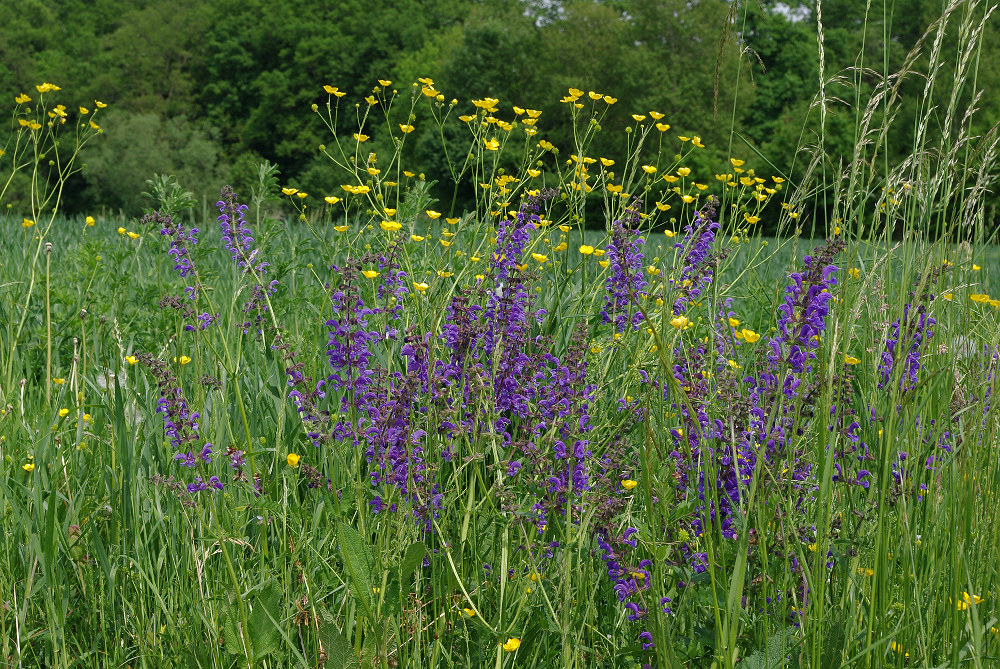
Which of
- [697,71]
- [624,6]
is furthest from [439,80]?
[697,71]

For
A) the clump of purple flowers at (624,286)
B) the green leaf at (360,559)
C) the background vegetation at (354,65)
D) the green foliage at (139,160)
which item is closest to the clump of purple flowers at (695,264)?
the clump of purple flowers at (624,286)

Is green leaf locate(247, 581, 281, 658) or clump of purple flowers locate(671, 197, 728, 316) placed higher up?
clump of purple flowers locate(671, 197, 728, 316)

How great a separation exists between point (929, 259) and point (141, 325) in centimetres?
329

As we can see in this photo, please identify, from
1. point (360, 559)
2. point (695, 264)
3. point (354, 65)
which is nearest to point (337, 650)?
point (360, 559)

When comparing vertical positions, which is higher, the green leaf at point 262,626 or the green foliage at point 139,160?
the green foliage at point 139,160

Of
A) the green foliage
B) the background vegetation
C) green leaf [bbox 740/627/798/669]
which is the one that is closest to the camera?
green leaf [bbox 740/627/798/669]

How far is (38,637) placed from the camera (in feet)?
5.37

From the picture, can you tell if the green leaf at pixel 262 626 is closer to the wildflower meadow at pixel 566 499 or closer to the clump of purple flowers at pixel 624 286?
the wildflower meadow at pixel 566 499

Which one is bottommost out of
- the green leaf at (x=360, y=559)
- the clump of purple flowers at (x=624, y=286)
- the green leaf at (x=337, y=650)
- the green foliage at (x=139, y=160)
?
the green leaf at (x=337, y=650)

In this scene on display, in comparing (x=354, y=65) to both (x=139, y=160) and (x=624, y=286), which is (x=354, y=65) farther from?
(x=624, y=286)

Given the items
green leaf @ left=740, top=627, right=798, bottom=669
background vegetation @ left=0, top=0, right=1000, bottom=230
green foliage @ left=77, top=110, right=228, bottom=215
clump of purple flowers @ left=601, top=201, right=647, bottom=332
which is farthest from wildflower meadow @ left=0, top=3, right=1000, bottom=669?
green foliage @ left=77, top=110, right=228, bottom=215

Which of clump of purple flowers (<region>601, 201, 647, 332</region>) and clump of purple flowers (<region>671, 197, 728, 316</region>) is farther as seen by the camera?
clump of purple flowers (<region>671, 197, 728, 316</region>)

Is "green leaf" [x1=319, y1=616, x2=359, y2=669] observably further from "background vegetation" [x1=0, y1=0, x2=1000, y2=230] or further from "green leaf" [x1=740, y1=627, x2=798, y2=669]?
"background vegetation" [x1=0, y1=0, x2=1000, y2=230]

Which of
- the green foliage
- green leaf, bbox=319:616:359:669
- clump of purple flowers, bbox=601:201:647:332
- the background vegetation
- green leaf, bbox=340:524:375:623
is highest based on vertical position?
the background vegetation
